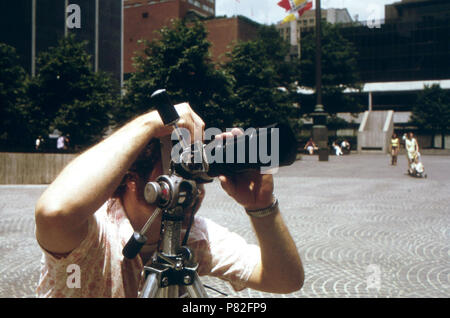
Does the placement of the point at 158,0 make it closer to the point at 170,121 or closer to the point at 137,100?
the point at 137,100

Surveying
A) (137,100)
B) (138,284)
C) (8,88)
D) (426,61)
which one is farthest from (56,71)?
(426,61)

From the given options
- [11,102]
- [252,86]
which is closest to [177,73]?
[11,102]

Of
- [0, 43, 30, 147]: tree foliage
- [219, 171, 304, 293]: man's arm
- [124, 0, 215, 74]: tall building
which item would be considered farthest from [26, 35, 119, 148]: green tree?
[124, 0, 215, 74]: tall building

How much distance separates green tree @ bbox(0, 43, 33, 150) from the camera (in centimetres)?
1600

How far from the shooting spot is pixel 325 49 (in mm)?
38562

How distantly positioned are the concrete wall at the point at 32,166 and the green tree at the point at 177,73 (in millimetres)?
2724

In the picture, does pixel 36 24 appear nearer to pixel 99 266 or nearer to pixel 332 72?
pixel 332 72

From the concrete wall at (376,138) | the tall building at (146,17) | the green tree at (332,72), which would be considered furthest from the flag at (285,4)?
the tall building at (146,17)

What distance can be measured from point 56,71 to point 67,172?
53.3 feet

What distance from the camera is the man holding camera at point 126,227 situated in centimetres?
112

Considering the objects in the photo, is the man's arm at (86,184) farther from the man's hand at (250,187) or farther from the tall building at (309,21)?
the tall building at (309,21)

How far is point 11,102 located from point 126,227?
16593 millimetres

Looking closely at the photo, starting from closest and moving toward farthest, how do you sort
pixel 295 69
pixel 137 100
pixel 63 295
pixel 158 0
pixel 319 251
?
1. pixel 63 295
2. pixel 319 251
3. pixel 137 100
4. pixel 295 69
5. pixel 158 0

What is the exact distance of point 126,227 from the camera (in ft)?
4.61
